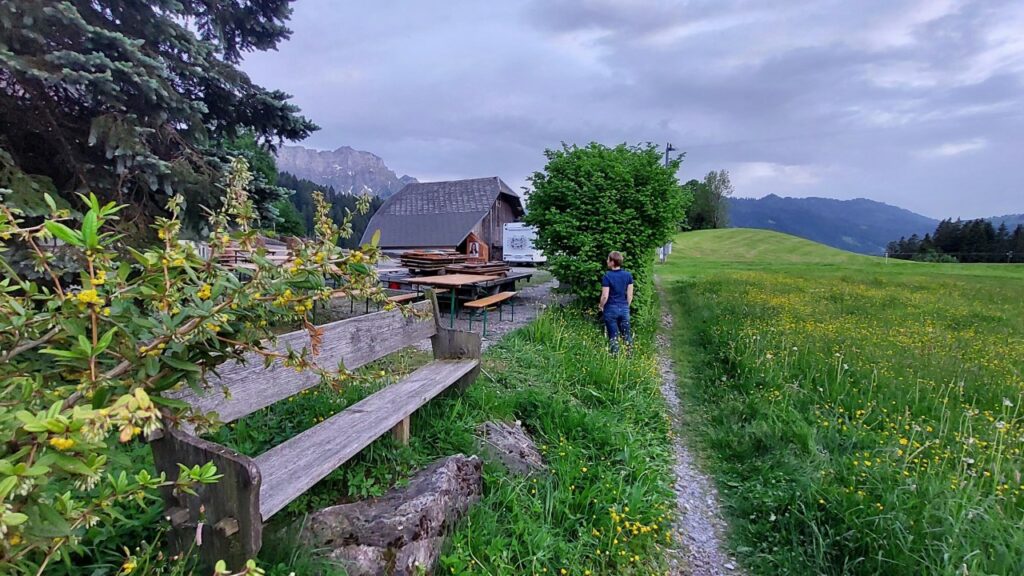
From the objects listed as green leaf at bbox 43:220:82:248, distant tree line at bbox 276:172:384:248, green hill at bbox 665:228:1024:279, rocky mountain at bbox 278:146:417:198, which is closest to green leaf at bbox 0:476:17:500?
green leaf at bbox 43:220:82:248

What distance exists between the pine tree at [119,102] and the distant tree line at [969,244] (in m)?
56.5

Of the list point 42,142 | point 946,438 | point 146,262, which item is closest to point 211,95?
point 42,142

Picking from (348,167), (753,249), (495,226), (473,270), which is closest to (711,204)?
(753,249)

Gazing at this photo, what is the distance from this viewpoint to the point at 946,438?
149 inches

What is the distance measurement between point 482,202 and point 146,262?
30.7 metres

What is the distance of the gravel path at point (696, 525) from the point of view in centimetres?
302

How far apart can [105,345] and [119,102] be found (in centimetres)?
420

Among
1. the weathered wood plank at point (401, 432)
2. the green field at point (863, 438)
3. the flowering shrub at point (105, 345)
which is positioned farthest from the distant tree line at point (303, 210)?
the green field at point (863, 438)

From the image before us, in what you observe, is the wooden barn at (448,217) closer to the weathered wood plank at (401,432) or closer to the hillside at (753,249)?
the hillside at (753,249)

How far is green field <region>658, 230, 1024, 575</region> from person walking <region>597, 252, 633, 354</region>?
1.20 metres

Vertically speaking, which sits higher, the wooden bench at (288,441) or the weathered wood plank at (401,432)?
the wooden bench at (288,441)

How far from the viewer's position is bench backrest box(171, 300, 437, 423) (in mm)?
2086

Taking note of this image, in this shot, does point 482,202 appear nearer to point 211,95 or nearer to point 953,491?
point 211,95

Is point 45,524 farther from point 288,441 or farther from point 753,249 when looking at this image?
point 753,249
